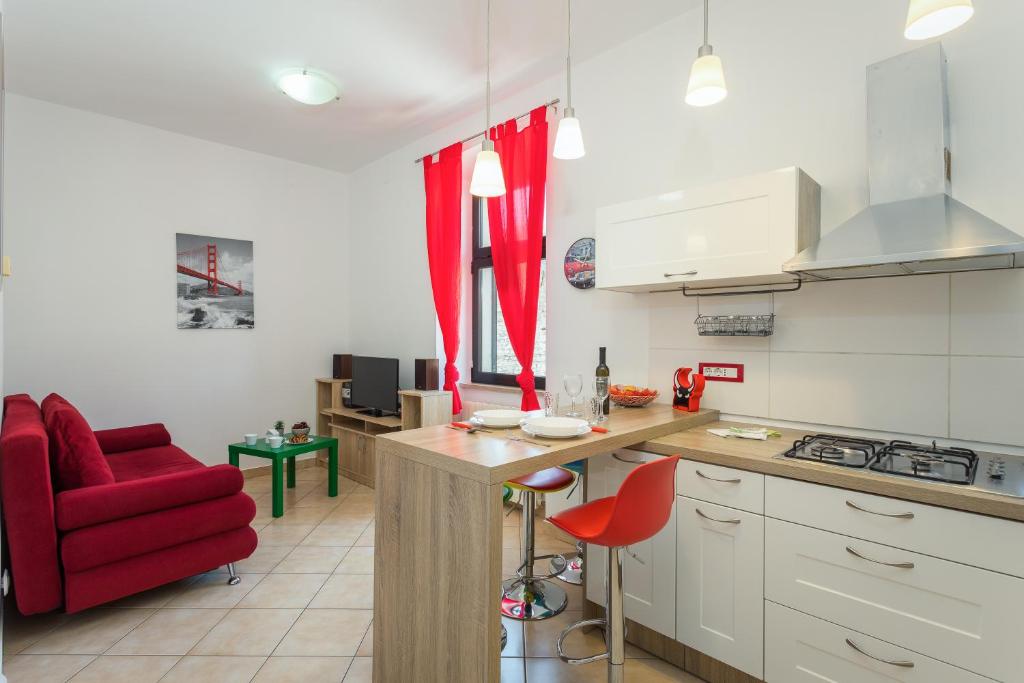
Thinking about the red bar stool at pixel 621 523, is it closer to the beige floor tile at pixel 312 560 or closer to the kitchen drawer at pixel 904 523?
the kitchen drawer at pixel 904 523

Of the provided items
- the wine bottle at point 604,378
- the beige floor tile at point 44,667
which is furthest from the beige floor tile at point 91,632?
the wine bottle at point 604,378

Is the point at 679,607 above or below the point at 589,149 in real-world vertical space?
below

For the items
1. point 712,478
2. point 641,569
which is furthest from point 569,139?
point 641,569

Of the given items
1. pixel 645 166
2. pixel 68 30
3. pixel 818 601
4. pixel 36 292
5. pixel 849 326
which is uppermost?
pixel 68 30

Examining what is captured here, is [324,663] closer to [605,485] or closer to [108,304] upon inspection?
[605,485]

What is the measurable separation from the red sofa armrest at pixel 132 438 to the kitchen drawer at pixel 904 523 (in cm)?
405

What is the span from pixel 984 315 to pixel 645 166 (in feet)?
5.42

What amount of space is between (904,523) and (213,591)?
297cm

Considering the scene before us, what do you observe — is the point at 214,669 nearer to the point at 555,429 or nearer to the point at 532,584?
the point at 532,584

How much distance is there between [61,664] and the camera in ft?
6.50

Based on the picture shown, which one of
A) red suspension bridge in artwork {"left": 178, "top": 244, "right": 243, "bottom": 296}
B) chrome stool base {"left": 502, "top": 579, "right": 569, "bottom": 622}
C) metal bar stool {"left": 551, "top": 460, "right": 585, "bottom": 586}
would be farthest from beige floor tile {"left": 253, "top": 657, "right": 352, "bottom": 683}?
red suspension bridge in artwork {"left": 178, "top": 244, "right": 243, "bottom": 296}

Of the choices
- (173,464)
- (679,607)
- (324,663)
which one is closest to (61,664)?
(324,663)

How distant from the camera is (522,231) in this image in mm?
3342

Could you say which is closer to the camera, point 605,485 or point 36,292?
point 605,485
